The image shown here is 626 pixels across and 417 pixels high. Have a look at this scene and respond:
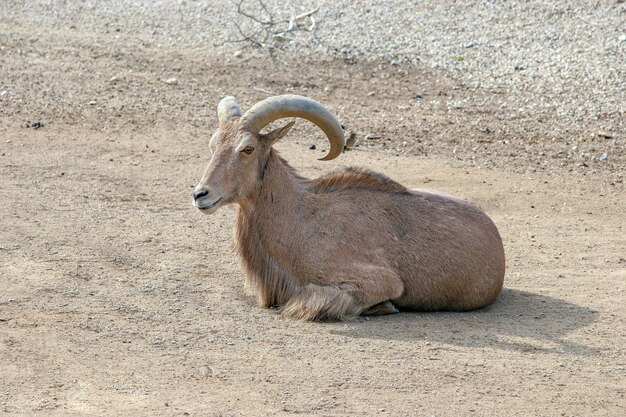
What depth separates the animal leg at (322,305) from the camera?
9.61 m

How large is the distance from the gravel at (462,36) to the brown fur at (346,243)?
242 inches

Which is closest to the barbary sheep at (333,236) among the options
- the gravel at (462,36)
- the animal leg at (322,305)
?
the animal leg at (322,305)

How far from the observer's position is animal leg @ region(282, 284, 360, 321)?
9609mm

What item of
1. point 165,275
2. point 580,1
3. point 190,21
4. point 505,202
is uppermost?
point 580,1

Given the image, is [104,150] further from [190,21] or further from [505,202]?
[190,21]

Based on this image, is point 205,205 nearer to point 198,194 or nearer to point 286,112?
point 198,194

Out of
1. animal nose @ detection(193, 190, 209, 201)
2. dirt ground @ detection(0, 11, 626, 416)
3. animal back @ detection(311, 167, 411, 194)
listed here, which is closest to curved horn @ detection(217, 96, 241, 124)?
animal nose @ detection(193, 190, 209, 201)

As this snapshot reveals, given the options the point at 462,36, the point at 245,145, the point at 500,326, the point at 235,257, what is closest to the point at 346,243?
the point at 245,145

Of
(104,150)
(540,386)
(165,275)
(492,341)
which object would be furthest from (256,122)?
(104,150)

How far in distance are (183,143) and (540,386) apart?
832 centimetres

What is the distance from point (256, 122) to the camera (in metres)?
9.91

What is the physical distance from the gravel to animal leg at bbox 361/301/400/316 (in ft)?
22.2

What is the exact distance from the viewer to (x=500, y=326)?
32.0 feet

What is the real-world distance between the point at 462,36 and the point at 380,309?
11.0 metres
